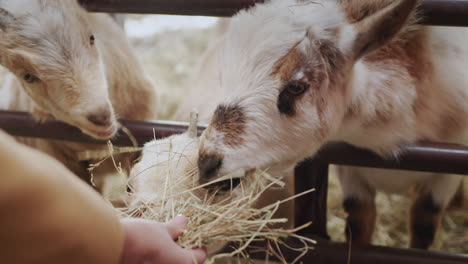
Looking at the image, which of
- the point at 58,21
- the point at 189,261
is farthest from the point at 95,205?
the point at 58,21

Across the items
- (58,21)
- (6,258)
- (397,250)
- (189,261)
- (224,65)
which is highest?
(58,21)

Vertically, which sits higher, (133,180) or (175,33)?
(175,33)

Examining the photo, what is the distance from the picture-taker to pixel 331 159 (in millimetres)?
1843

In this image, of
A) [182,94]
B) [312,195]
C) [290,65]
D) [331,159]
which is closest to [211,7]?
[290,65]

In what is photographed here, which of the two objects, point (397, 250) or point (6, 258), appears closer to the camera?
point (6, 258)

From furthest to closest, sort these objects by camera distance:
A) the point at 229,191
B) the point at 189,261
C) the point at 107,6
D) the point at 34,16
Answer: the point at 34,16, the point at 107,6, the point at 229,191, the point at 189,261

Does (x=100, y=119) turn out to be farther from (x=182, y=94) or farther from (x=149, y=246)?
(x=182, y=94)

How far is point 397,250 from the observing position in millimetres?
1823

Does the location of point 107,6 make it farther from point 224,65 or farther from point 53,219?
point 53,219

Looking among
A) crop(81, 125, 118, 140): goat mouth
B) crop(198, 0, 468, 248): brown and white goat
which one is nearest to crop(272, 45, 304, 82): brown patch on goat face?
crop(198, 0, 468, 248): brown and white goat

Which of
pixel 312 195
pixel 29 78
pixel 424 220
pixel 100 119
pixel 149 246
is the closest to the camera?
pixel 149 246

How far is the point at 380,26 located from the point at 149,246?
1068mm

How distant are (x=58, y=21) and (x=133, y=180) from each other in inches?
41.3

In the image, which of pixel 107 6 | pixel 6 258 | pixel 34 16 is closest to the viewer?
pixel 6 258
